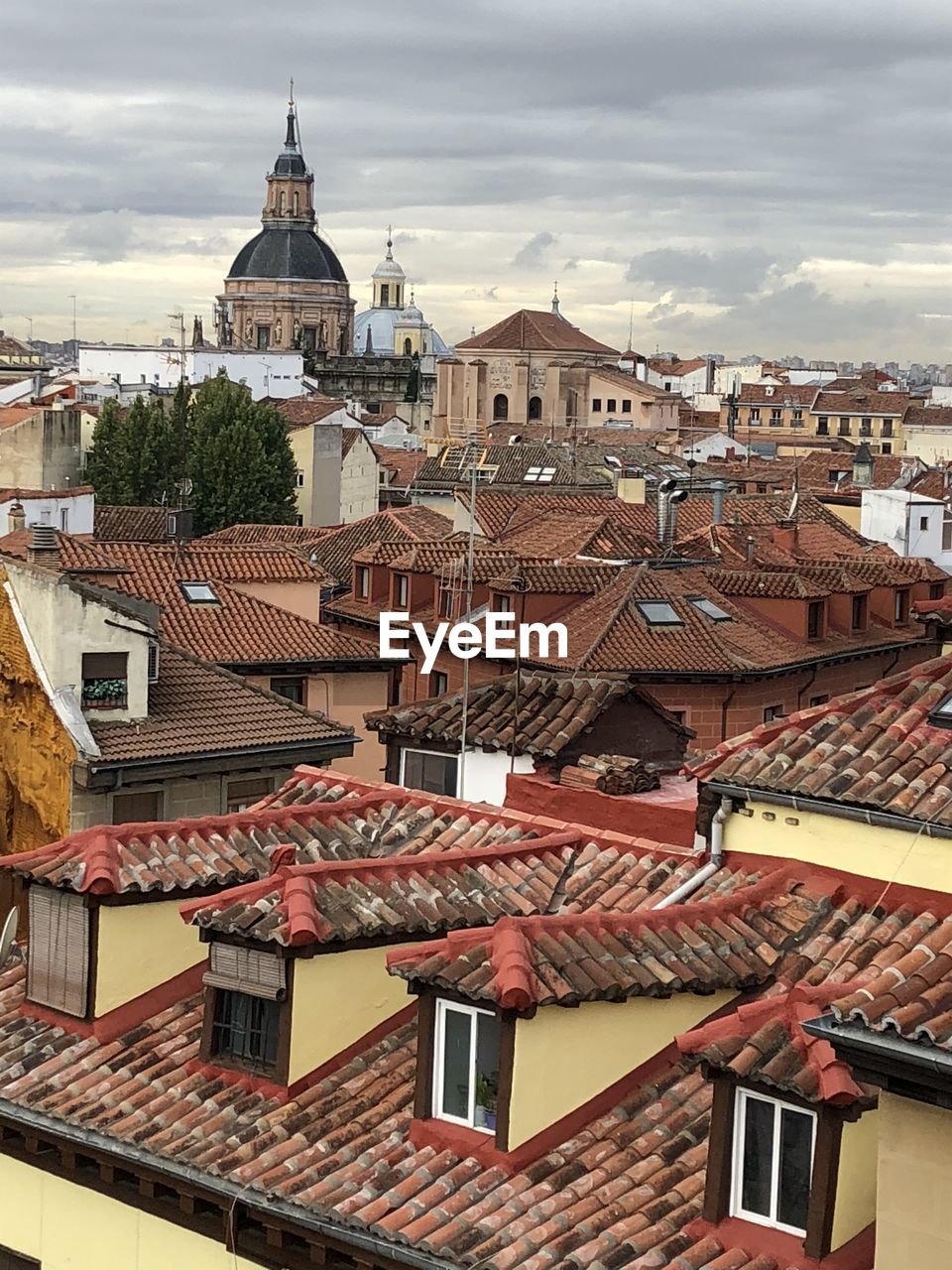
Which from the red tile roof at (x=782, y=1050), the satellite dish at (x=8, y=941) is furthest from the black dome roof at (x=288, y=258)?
the red tile roof at (x=782, y=1050)

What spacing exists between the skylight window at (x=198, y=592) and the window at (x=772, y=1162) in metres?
21.3

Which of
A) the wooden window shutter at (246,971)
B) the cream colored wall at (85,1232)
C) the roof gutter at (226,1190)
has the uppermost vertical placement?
the wooden window shutter at (246,971)

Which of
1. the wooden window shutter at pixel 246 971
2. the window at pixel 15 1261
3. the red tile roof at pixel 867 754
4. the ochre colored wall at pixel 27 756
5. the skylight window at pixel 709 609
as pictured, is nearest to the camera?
the red tile roof at pixel 867 754

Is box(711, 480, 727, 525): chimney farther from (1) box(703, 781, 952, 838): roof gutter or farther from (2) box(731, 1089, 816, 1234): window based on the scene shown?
(2) box(731, 1089, 816, 1234): window

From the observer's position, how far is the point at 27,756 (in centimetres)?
2203

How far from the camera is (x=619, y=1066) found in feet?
33.4

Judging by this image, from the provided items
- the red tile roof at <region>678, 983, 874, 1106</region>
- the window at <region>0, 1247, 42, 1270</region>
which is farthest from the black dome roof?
the red tile roof at <region>678, 983, 874, 1106</region>

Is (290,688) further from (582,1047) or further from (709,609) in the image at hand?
(582,1047)

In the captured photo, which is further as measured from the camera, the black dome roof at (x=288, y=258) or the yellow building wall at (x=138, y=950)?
the black dome roof at (x=288, y=258)

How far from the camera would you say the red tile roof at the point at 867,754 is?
10273 millimetres

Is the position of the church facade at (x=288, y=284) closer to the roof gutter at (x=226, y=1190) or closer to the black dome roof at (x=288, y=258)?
the black dome roof at (x=288, y=258)

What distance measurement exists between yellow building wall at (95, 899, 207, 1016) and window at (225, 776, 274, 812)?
31.5 ft

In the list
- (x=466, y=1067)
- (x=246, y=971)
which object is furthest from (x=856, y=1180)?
(x=246, y=971)

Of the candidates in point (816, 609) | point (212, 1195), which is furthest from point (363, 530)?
point (212, 1195)
